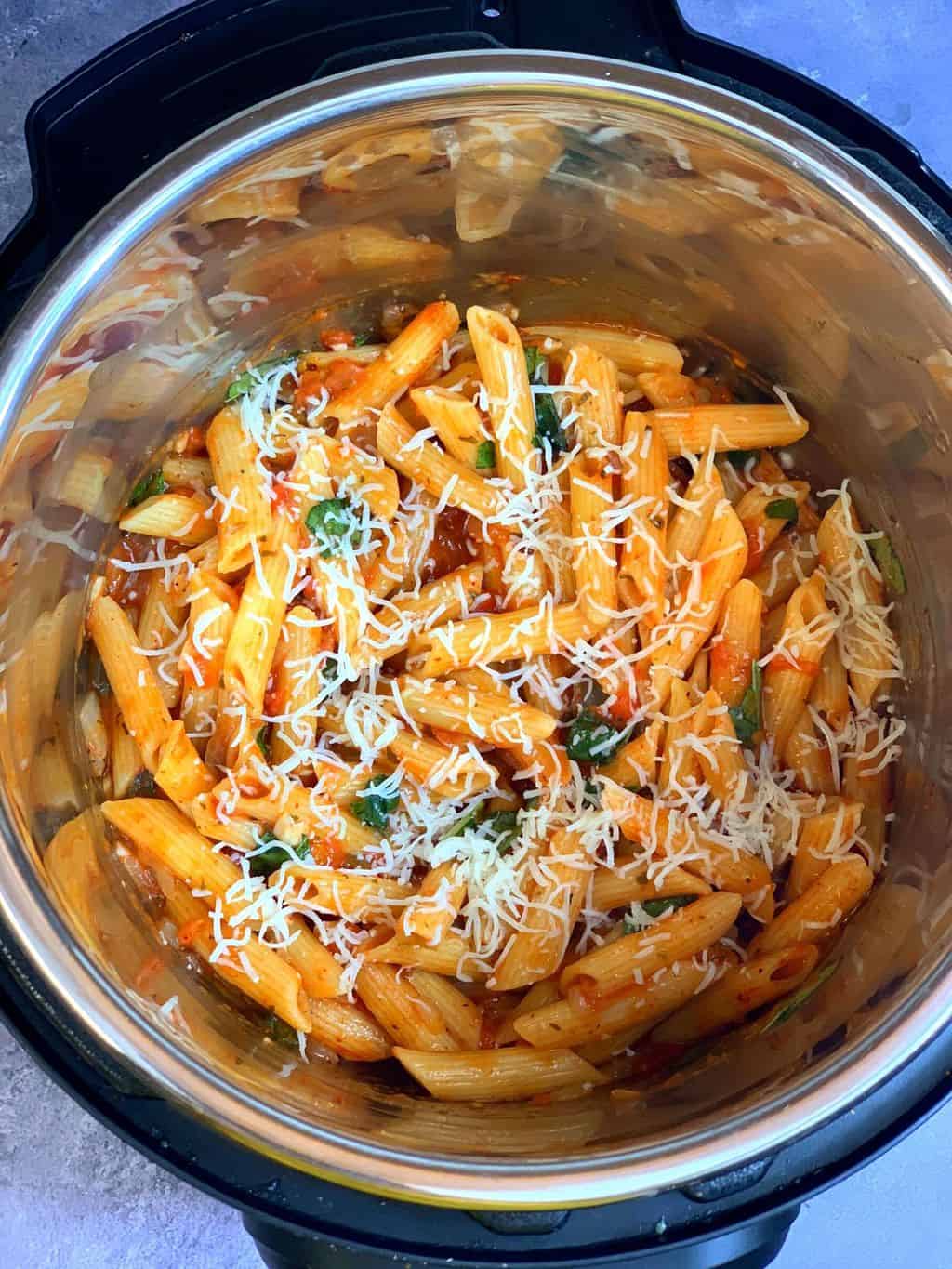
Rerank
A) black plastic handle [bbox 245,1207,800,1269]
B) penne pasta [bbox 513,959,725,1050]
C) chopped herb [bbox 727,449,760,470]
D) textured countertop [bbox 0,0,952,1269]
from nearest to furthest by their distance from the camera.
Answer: black plastic handle [bbox 245,1207,800,1269]
penne pasta [bbox 513,959,725,1050]
chopped herb [bbox 727,449,760,470]
textured countertop [bbox 0,0,952,1269]

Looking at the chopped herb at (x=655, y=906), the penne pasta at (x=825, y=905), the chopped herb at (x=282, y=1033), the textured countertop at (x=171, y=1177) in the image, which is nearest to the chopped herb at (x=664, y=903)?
the chopped herb at (x=655, y=906)

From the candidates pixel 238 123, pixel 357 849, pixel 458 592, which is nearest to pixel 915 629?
pixel 458 592

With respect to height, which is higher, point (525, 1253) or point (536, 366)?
point (536, 366)

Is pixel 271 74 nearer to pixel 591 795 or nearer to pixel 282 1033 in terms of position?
pixel 591 795

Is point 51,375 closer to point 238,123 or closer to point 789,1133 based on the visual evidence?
point 238,123

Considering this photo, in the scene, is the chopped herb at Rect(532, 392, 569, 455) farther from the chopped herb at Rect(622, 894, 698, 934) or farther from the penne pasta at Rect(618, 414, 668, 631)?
the chopped herb at Rect(622, 894, 698, 934)

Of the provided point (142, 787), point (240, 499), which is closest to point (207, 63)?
point (240, 499)

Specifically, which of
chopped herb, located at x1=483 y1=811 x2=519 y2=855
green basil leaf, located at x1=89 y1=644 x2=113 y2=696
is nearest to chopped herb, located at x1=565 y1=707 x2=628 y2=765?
chopped herb, located at x1=483 y1=811 x2=519 y2=855
